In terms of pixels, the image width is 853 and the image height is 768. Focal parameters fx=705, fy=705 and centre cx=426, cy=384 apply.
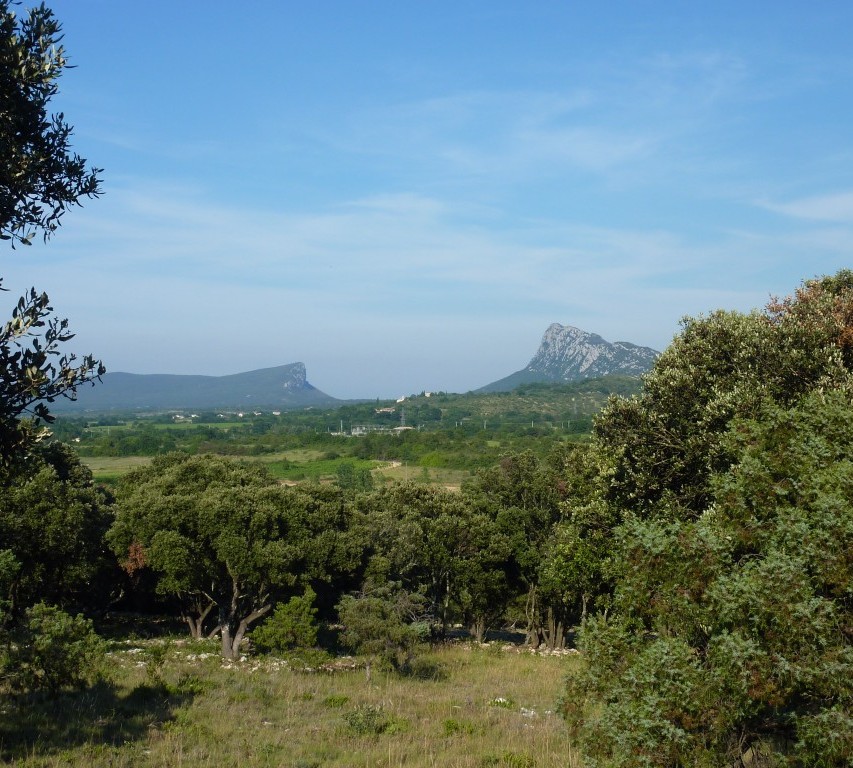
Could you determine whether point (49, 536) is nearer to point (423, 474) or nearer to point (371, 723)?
point (371, 723)

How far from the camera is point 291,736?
67.1 feet

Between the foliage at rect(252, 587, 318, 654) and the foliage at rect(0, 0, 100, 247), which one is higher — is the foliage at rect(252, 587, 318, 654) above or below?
below

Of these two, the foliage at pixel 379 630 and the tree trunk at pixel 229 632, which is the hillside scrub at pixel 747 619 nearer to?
the foliage at pixel 379 630

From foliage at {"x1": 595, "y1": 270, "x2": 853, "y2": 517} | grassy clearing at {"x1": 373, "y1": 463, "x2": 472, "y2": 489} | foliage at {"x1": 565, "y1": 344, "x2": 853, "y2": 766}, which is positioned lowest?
grassy clearing at {"x1": 373, "y1": 463, "x2": 472, "y2": 489}

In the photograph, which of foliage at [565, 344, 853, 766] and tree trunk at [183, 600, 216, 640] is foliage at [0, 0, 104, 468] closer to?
foliage at [565, 344, 853, 766]

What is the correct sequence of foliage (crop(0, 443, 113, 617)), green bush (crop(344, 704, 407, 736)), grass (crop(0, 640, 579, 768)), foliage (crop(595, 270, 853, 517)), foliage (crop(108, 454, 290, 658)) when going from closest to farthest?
foliage (crop(595, 270, 853, 517)) < grass (crop(0, 640, 579, 768)) < green bush (crop(344, 704, 407, 736)) < foliage (crop(108, 454, 290, 658)) < foliage (crop(0, 443, 113, 617))

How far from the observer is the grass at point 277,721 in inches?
701

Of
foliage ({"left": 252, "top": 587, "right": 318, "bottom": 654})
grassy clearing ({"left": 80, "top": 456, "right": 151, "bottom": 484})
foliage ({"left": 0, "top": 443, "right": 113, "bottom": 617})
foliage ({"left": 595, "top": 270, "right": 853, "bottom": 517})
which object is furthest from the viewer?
grassy clearing ({"left": 80, "top": 456, "right": 151, "bottom": 484})

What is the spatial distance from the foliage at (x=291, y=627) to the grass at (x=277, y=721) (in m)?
1.19

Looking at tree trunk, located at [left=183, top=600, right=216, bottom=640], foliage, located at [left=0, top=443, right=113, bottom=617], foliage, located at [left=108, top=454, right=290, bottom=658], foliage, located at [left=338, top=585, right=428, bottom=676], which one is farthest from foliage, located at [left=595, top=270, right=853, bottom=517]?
tree trunk, located at [left=183, top=600, right=216, bottom=640]

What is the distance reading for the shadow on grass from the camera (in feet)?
58.5

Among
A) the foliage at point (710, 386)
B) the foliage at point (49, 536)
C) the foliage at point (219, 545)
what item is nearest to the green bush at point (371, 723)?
the foliage at point (710, 386)

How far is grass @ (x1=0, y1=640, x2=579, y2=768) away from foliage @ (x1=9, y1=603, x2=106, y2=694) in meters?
0.83

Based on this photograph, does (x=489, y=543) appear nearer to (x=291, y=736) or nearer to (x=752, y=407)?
(x=291, y=736)
